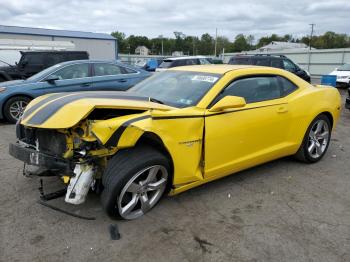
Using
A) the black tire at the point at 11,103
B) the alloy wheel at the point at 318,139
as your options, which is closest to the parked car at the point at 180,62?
the black tire at the point at 11,103

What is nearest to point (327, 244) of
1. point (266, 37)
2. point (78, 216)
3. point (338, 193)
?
point (338, 193)

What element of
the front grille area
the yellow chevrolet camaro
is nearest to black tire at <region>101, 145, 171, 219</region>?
the yellow chevrolet camaro

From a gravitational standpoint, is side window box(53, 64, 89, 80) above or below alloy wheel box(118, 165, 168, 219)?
above

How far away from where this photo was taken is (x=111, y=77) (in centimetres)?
844

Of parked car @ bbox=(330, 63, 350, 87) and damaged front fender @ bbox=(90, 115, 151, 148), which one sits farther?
parked car @ bbox=(330, 63, 350, 87)

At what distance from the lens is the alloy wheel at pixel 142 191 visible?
10.3 feet

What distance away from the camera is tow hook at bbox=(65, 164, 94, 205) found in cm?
299

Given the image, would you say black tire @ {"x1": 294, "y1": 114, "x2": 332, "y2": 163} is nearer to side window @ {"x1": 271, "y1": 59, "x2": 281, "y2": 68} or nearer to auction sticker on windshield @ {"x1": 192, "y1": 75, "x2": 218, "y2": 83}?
auction sticker on windshield @ {"x1": 192, "y1": 75, "x2": 218, "y2": 83}

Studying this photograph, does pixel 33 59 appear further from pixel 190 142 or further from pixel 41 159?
pixel 190 142

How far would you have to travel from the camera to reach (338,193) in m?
4.03

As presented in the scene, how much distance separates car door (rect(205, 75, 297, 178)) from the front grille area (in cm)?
144

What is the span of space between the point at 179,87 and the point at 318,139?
8.11ft

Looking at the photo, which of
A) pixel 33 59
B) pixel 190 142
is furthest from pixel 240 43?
pixel 190 142

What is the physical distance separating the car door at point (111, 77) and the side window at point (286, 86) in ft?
16.1
